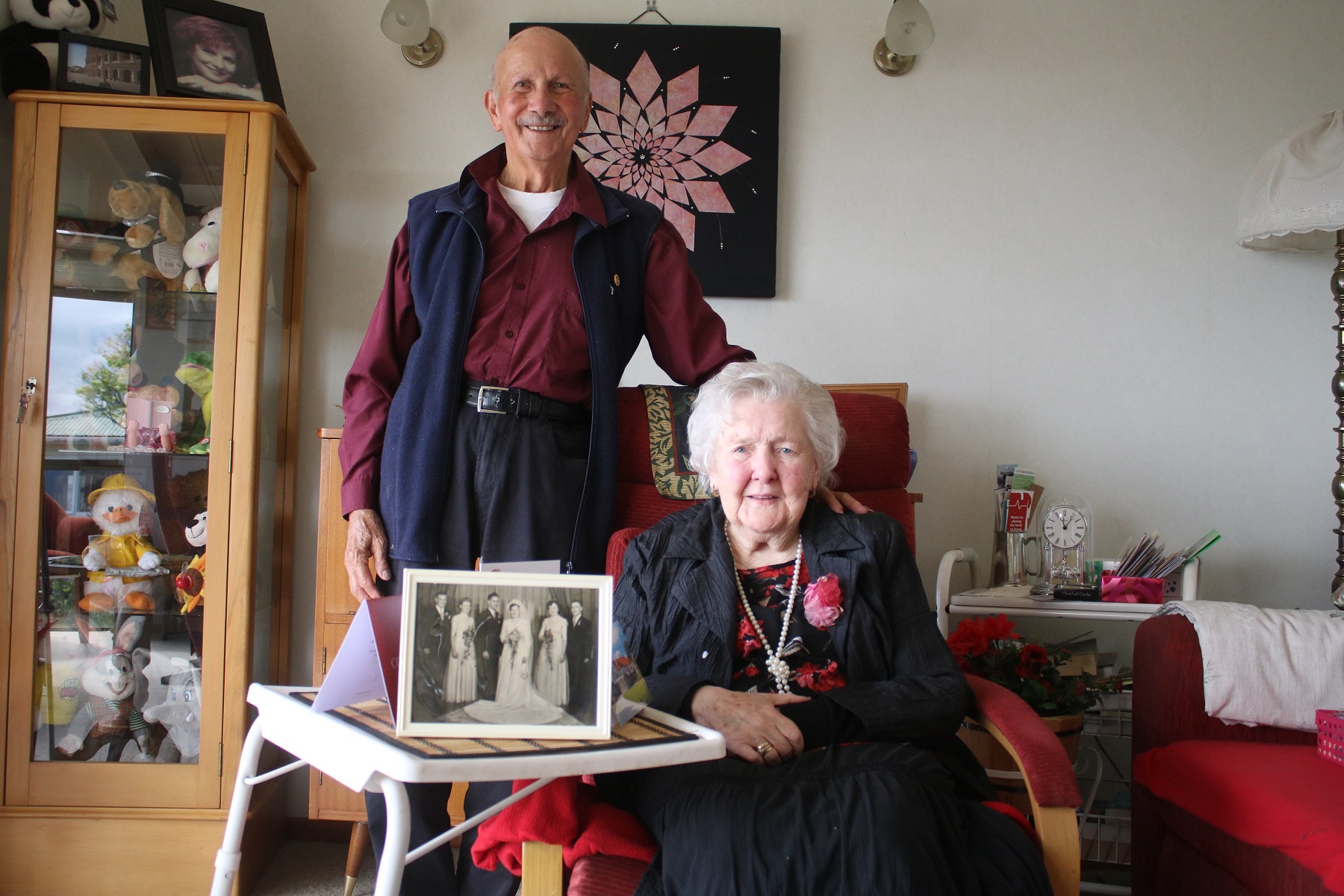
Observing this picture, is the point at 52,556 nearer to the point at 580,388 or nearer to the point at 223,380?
the point at 223,380

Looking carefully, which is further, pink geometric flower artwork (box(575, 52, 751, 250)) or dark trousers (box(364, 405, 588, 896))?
pink geometric flower artwork (box(575, 52, 751, 250))

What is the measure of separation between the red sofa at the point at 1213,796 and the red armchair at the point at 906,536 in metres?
0.29

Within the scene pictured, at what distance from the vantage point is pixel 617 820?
1.21 metres

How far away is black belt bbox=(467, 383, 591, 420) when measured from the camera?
159 centimetres

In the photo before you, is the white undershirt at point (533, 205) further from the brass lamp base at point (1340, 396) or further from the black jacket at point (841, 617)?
the brass lamp base at point (1340, 396)

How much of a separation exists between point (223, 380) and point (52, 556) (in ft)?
1.78

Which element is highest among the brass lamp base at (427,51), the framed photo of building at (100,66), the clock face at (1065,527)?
the brass lamp base at (427,51)

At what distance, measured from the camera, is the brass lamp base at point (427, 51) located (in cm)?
247

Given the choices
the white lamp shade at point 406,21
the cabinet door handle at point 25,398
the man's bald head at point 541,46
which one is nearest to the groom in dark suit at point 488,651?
the man's bald head at point 541,46

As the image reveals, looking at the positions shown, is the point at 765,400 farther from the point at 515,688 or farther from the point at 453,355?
the point at 515,688

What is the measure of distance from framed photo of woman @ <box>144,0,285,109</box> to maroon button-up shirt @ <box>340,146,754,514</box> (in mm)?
869

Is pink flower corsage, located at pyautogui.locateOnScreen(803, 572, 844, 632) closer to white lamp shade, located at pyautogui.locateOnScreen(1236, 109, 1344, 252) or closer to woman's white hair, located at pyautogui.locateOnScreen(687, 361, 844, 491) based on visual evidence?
woman's white hair, located at pyautogui.locateOnScreen(687, 361, 844, 491)

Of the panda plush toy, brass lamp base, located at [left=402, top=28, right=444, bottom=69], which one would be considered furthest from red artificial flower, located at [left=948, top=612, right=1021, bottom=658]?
the panda plush toy

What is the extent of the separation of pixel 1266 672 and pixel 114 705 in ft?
7.74
